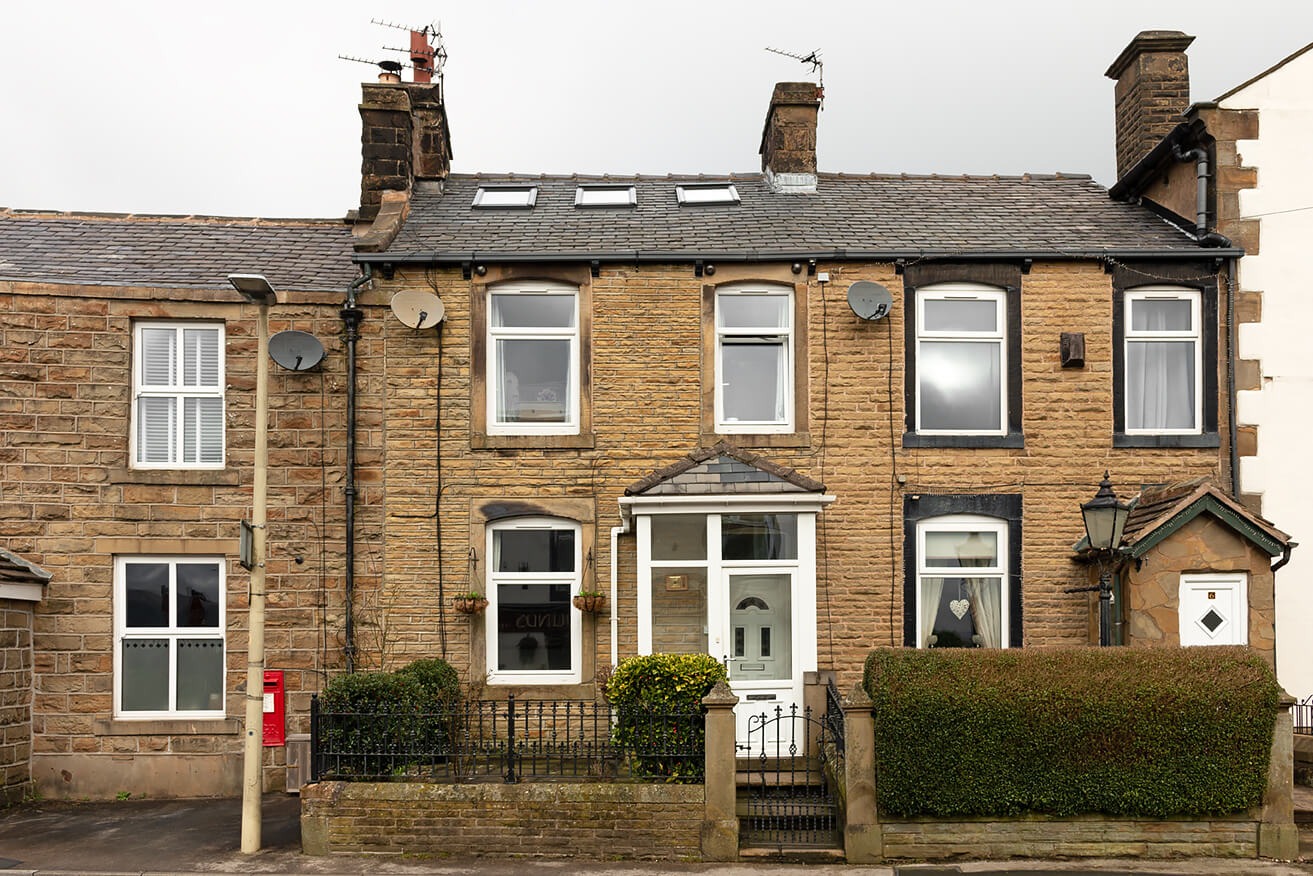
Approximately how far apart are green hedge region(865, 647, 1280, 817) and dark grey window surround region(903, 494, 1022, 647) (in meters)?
3.56

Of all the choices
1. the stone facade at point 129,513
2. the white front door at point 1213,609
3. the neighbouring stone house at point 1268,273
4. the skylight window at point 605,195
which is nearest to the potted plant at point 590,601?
the stone facade at point 129,513

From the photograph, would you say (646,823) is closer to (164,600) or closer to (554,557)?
(554,557)

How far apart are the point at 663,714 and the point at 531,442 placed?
448 cm

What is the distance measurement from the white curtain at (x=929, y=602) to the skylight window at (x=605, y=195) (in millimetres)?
6716

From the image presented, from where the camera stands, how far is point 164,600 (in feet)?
47.7

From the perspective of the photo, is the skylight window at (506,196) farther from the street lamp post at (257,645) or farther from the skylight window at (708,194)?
the street lamp post at (257,645)

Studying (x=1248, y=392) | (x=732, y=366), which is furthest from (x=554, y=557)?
(x=1248, y=392)

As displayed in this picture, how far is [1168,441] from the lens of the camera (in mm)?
14711

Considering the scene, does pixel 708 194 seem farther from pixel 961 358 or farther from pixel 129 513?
pixel 129 513

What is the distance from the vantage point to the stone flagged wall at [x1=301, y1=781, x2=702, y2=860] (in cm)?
1113

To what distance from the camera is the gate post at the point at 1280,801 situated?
1100 centimetres

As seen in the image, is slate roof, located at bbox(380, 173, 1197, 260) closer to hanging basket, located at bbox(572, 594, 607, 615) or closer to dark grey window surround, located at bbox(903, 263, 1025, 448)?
dark grey window surround, located at bbox(903, 263, 1025, 448)

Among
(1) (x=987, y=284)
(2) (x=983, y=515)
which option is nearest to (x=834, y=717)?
(2) (x=983, y=515)

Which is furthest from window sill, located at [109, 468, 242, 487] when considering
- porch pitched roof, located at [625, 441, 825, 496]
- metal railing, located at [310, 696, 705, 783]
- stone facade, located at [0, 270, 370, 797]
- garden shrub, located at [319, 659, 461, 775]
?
porch pitched roof, located at [625, 441, 825, 496]
